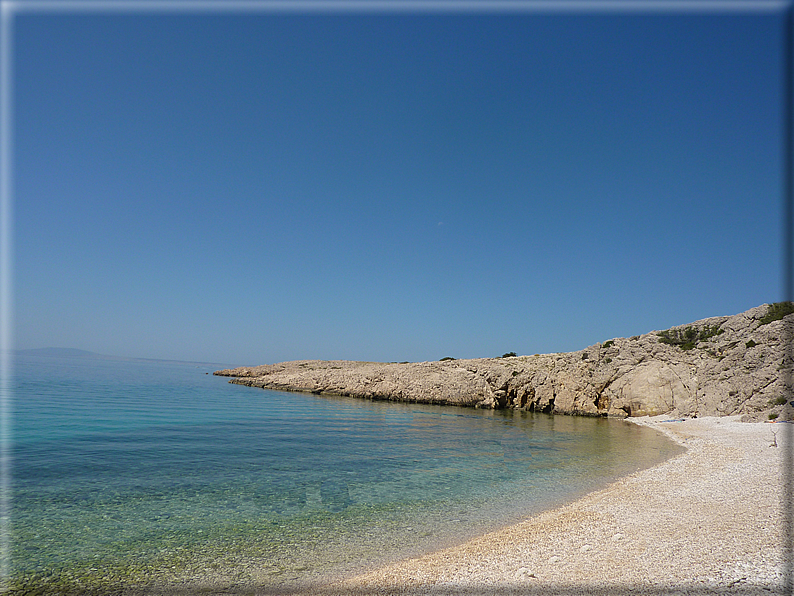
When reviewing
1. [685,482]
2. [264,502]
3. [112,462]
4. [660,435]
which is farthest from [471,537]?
[660,435]

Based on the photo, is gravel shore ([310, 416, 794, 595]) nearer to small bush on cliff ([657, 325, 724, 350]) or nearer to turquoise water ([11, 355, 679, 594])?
turquoise water ([11, 355, 679, 594])

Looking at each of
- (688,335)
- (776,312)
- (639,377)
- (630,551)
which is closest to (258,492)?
(630,551)

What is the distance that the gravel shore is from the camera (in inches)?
231

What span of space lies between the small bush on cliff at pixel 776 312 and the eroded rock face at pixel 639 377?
38cm

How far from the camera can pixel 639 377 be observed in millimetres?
37969

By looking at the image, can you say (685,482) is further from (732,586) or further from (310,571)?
(310,571)

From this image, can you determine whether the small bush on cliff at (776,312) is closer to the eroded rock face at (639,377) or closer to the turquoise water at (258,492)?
A: the eroded rock face at (639,377)

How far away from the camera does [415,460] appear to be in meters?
17.0

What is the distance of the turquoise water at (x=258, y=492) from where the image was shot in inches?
290

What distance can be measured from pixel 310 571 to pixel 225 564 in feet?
5.18

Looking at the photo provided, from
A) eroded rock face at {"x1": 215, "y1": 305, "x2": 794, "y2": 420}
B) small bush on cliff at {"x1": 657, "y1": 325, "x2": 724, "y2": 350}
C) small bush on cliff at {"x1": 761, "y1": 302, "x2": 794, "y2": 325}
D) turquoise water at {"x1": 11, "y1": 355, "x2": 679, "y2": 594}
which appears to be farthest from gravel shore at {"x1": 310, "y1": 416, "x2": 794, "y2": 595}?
small bush on cliff at {"x1": 657, "y1": 325, "x2": 724, "y2": 350}

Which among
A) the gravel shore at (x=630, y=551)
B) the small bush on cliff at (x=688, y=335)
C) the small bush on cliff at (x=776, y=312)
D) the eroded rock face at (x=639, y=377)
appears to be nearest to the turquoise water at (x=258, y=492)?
the gravel shore at (x=630, y=551)

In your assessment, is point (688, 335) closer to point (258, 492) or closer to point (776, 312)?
point (776, 312)

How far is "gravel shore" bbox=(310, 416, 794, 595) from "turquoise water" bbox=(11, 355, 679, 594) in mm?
1099
